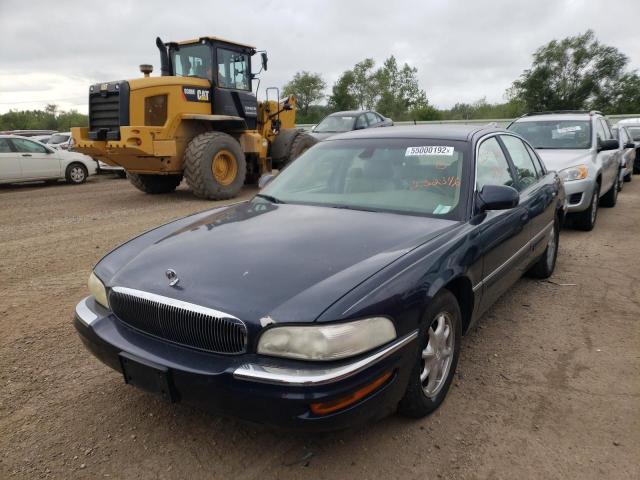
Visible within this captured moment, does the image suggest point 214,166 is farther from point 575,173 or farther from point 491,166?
point 491,166

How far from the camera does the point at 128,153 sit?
923 centimetres

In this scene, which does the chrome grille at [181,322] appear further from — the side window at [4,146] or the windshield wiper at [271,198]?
the side window at [4,146]

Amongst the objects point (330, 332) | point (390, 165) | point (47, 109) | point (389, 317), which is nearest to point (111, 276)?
point (330, 332)

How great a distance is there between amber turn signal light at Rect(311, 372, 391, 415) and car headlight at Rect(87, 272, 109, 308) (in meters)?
1.35

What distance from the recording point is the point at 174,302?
2229 mm

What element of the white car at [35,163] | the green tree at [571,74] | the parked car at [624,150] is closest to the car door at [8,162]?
the white car at [35,163]

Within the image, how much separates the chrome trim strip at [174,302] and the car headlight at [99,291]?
21 centimetres

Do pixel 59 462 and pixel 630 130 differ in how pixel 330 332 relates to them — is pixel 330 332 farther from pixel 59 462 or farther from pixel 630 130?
pixel 630 130

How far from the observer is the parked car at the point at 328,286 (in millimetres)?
2002

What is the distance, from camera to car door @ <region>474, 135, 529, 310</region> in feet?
10.3

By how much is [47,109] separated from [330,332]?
90.4 m

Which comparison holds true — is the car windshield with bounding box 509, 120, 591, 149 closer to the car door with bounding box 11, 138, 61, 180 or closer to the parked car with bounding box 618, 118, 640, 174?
the parked car with bounding box 618, 118, 640, 174

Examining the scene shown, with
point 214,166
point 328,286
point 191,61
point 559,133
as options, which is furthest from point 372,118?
point 328,286

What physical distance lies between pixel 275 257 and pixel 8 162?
13.4 meters
